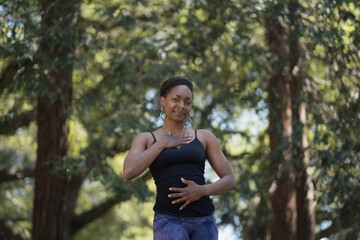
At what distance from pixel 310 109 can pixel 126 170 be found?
6.45 meters

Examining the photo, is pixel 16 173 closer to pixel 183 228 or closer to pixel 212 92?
pixel 212 92

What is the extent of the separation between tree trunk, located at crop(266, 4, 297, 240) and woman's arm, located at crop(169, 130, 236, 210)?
6.61 m

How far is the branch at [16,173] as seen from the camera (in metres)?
12.0

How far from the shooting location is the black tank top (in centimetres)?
318

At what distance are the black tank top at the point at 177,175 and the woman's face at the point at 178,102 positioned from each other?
0.71 feet

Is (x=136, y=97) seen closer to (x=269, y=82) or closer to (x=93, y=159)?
(x=93, y=159)

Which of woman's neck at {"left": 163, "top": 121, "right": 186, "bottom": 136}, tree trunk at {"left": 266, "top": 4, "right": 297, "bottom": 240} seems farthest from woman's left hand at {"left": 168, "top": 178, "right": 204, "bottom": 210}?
tree trunk at {"left": 266, "top": 4, "right": 297, "bottom": 240}

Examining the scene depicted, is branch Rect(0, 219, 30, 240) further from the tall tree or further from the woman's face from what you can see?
the woman's face

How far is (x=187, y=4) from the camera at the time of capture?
901 cm

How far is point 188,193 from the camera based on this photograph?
3102 mm

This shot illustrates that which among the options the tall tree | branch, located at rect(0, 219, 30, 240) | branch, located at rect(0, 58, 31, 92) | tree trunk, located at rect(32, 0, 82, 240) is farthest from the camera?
branch, located at rect(0, 219, 30, 240)

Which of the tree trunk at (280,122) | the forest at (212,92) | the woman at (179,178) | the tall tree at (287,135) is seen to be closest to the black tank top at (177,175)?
the woman at (179,178)

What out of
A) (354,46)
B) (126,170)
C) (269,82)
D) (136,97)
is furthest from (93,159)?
(126,170)

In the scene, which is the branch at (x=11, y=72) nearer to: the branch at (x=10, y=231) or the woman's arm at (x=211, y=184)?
the branch at (x=10, y=231)
